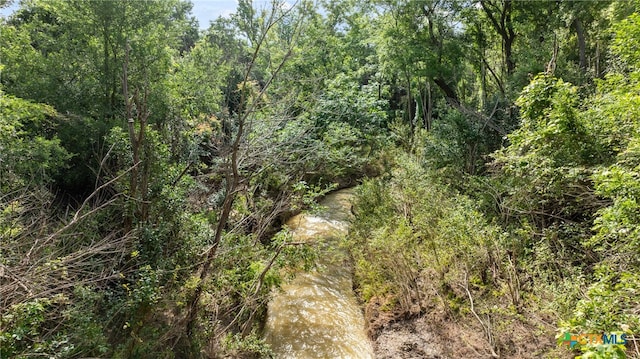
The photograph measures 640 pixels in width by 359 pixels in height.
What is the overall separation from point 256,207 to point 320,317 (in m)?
2.80

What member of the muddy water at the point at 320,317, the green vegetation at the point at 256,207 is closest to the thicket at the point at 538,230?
the green vegetation at the point at 256,207

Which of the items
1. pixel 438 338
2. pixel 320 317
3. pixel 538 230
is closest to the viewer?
pixel 438 338

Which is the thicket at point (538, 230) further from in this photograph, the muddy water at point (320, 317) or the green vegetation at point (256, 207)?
the muddy water at point (320, 317)

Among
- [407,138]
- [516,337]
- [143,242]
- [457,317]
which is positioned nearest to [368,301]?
[457,317]

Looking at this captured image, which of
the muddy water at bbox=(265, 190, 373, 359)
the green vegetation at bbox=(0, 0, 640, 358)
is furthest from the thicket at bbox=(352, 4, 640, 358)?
the muddy water at bbox=(265, 190, 373, 359)

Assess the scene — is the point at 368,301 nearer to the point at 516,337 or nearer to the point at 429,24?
the point at 516,337

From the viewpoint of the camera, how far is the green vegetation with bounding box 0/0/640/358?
3.51 metres

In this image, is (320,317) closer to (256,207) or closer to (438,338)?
Answer: (438,338)

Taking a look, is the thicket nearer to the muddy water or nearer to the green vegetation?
the green vegetation

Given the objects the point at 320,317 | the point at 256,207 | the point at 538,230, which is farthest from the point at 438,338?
the point at 256,207

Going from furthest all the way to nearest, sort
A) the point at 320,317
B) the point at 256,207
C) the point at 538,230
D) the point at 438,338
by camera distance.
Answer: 1. the point at 256,207
2. the point at 320,317
3. the point at 538,230
4. the point at 438,338

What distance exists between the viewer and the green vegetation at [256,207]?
138 inches

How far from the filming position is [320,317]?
5.96m

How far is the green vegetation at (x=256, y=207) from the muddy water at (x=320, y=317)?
1.19ft
